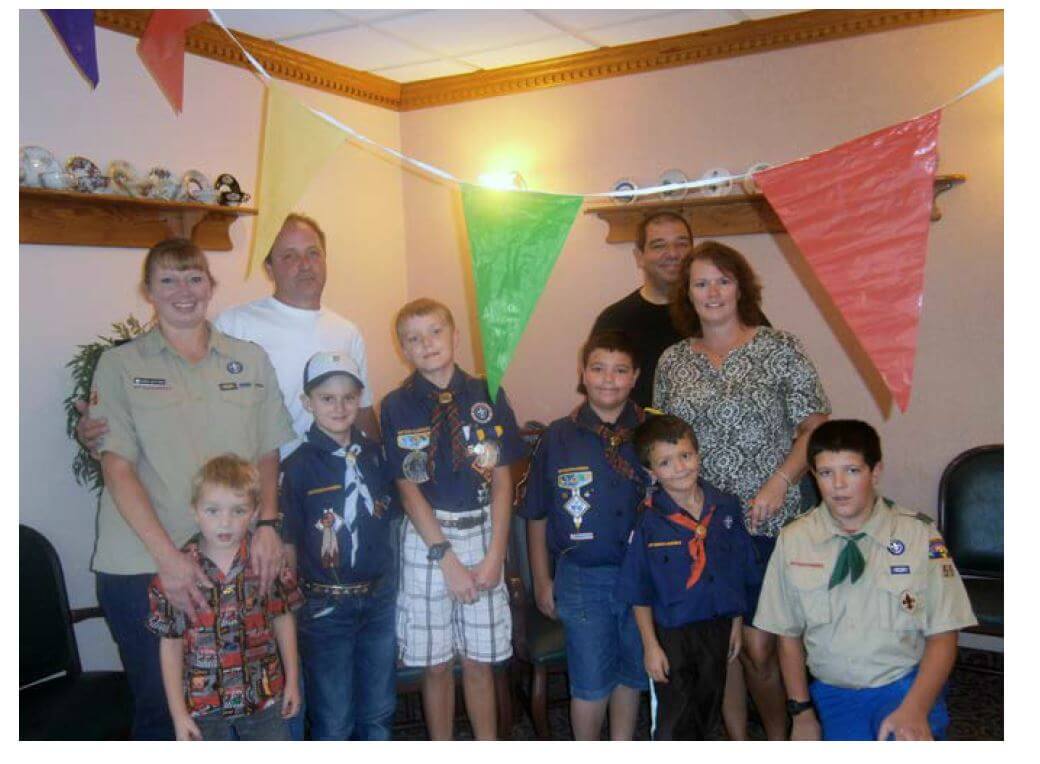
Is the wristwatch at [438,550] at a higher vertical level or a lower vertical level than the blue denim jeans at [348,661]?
higher

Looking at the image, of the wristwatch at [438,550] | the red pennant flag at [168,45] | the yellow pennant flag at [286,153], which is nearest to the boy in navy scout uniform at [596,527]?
the wristwatch at [438,550]

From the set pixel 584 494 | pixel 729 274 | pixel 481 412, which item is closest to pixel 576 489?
pixel 584 494

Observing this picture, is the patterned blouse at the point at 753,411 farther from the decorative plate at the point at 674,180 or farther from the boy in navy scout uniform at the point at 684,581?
the decorative plate at the point at 674,180

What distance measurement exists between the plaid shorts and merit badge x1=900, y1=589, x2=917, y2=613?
99 cm

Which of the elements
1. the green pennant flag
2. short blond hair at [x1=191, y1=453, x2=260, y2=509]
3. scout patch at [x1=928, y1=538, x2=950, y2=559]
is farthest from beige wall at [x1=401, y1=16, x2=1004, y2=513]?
short blond hair at [x1=191, y1=453, x2=260, y2=509]

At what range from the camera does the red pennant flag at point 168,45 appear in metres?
2.42

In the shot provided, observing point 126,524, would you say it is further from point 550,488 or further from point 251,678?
point 550,488

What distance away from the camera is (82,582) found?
11.0ft

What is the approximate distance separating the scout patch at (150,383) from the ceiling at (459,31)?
77.4 inches

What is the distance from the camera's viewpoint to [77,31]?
98.0 inches

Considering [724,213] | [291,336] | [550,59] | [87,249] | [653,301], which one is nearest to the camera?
[291,336]

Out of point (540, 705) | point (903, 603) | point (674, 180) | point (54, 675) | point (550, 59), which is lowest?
point (540, 705)

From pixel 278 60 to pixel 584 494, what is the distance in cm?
271

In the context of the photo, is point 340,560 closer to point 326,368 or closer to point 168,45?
point 326,368
